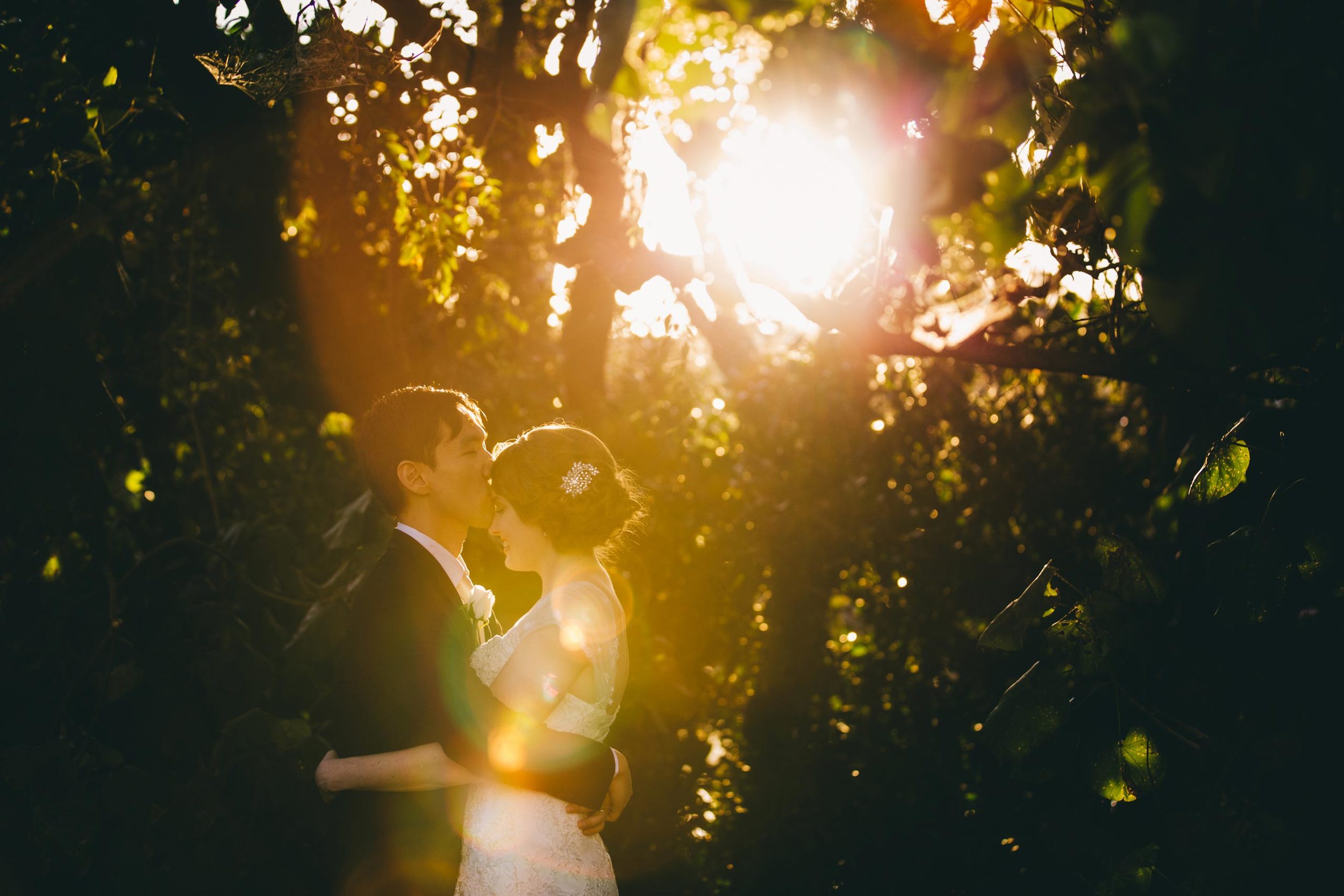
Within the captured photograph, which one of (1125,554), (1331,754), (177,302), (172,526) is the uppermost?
(177,302)

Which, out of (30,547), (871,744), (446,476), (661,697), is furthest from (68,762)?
(871,744)

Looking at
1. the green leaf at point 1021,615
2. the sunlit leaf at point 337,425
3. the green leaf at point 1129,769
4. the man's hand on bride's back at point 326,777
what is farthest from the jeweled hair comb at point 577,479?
the sunlit leaf at point 337,425

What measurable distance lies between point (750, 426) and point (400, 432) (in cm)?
322

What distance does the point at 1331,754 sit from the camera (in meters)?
1.78

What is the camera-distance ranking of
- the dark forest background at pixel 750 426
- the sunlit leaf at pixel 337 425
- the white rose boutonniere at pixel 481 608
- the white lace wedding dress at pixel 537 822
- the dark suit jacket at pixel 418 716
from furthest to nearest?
the sunlit leaf at pixel 337 425, the white rose boutonniere at pixel 481 608, the white lace wedding dress at pixel 537 822, the dark suit jacket at pixel 418 716, the dark forest background at pixel 750 426

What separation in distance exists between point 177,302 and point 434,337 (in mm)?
1330

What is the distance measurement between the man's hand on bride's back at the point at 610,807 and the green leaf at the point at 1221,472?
165 cm

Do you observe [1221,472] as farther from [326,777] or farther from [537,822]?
[326,777]

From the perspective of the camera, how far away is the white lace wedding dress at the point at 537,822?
231cm

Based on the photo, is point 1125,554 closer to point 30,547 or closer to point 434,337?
point 30,547

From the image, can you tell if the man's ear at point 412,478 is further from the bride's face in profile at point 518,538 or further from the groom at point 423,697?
the bride's face in profile at point 518,538

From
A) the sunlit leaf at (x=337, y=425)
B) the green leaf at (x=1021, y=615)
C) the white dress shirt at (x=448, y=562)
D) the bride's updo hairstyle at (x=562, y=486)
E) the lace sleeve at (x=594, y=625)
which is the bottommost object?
the green leaf at (x=1021, y=615)

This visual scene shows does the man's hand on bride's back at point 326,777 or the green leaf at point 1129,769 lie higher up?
the man's hand on bride's back at point 326,777

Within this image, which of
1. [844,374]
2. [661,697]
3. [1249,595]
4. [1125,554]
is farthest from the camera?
[844,374]
